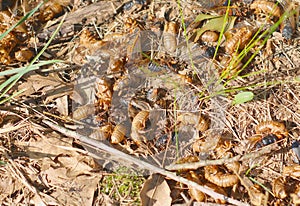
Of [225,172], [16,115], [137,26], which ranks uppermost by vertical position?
[137,26]

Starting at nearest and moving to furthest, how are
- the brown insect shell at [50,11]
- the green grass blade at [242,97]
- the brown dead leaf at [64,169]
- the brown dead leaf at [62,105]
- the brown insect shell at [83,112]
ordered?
the brown dead leaf at [64,169], the green grass blade at [242,97], the brown insect shell at [83,112], the brown dead leaf at [62,105], the brown insect shell at [50,11]

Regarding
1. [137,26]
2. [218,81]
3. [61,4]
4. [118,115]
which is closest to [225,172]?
[218,81]

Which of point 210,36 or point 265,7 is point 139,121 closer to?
point 210,36

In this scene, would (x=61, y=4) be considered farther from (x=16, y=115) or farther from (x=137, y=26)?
(x=16, y=115)

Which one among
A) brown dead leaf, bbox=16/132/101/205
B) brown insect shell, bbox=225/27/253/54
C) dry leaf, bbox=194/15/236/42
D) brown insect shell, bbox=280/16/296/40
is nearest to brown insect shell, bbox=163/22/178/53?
dry leaf, bbox=194/15/236/42

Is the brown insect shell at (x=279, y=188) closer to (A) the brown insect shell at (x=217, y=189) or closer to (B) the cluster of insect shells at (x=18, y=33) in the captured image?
(A) the brown insect shell at (x=217, y=189)

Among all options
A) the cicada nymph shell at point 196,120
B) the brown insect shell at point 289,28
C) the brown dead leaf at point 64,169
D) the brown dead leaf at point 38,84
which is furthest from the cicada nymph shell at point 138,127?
the brown insect shell at point 289,28

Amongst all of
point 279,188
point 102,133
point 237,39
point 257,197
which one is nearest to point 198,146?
point 257,197
